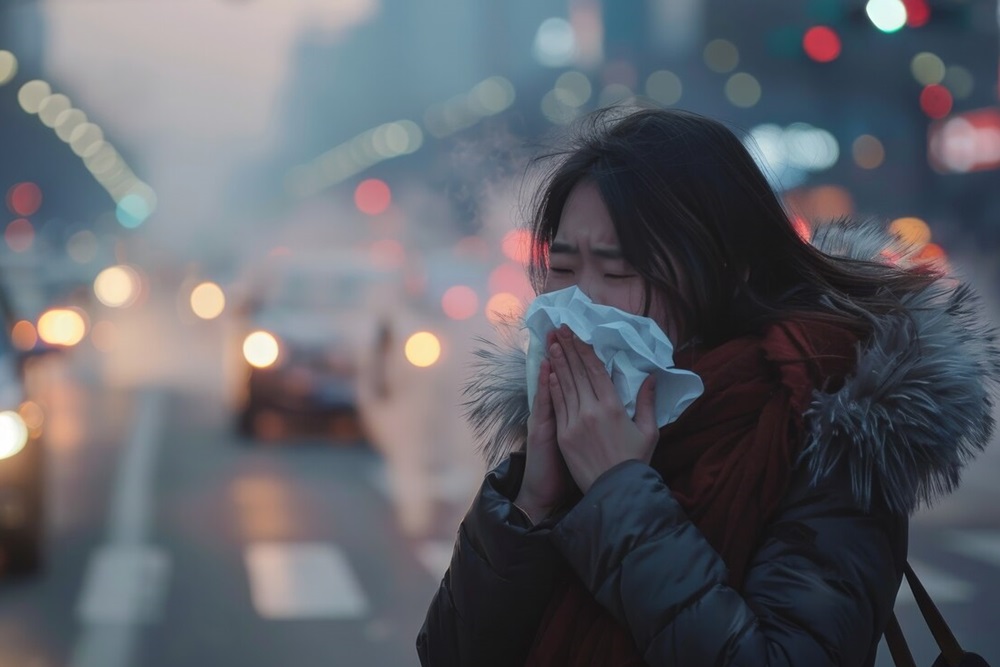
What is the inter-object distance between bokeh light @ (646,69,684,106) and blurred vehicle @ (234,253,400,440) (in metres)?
32.9

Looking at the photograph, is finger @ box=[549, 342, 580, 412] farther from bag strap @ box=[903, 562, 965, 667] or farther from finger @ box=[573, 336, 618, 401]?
bag strap @ box=[903, 562, 965, 667]

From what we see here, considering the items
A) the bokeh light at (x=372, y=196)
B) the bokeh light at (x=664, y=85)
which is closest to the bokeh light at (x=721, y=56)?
the bokeh light at (x=664, y=85)

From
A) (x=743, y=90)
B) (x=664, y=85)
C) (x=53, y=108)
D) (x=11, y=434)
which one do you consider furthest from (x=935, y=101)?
(x=53, y=108)

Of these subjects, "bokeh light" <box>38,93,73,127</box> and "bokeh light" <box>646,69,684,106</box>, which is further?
"bokeh light" <box>38,93,73,127</box>

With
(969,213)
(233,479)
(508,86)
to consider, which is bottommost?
(969,213)

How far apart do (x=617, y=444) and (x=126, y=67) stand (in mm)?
49086

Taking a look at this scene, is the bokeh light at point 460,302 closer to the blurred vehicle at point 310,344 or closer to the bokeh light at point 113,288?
the blurred vehicle at point 310,344

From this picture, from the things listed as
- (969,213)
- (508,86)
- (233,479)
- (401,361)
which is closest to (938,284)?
(233,479)

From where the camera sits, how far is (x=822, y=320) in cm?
187

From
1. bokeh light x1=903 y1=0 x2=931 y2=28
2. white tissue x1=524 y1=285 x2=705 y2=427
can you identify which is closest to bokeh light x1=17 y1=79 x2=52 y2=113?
bokeh light x1=903 y1=0 x2=931 y2=28

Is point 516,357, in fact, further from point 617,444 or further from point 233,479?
point 233,479

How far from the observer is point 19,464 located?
6.79 m

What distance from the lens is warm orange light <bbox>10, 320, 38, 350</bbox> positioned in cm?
710

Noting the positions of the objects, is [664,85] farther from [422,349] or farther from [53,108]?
[53,108]
